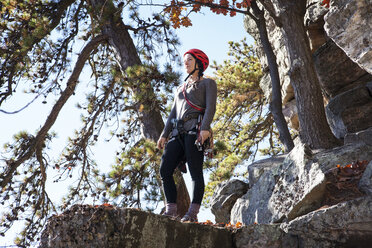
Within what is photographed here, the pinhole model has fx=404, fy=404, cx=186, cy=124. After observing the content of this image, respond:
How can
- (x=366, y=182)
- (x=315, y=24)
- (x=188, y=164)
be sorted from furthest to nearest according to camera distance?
(x=315, y=24) → (x=188, y=164) → (x=366, y=182)

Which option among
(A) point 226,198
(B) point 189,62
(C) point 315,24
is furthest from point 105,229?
(C) point 315,24

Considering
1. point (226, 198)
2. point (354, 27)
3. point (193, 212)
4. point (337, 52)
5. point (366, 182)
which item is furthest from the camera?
point (337, 52)

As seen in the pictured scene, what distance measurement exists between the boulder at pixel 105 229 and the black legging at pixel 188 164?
1.05 m

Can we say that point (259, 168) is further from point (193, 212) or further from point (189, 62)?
point (189, 62)

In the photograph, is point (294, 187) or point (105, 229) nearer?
point (105, 229)

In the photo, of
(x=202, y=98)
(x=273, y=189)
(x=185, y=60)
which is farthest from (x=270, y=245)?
(x=185, y=60)

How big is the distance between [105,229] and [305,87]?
4440 mm

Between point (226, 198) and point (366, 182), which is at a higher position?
point (226, 198)

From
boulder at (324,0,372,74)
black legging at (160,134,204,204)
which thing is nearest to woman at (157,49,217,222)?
black legging at (160,134,204,204)

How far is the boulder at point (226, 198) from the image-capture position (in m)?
6.04

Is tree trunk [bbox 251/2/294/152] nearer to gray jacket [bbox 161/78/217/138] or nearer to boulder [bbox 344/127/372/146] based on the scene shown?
boulder [bbox 344/127/372/146]

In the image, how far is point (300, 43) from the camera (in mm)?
6512

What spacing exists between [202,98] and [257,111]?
26.7 ft

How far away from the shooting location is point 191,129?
4375 mm
